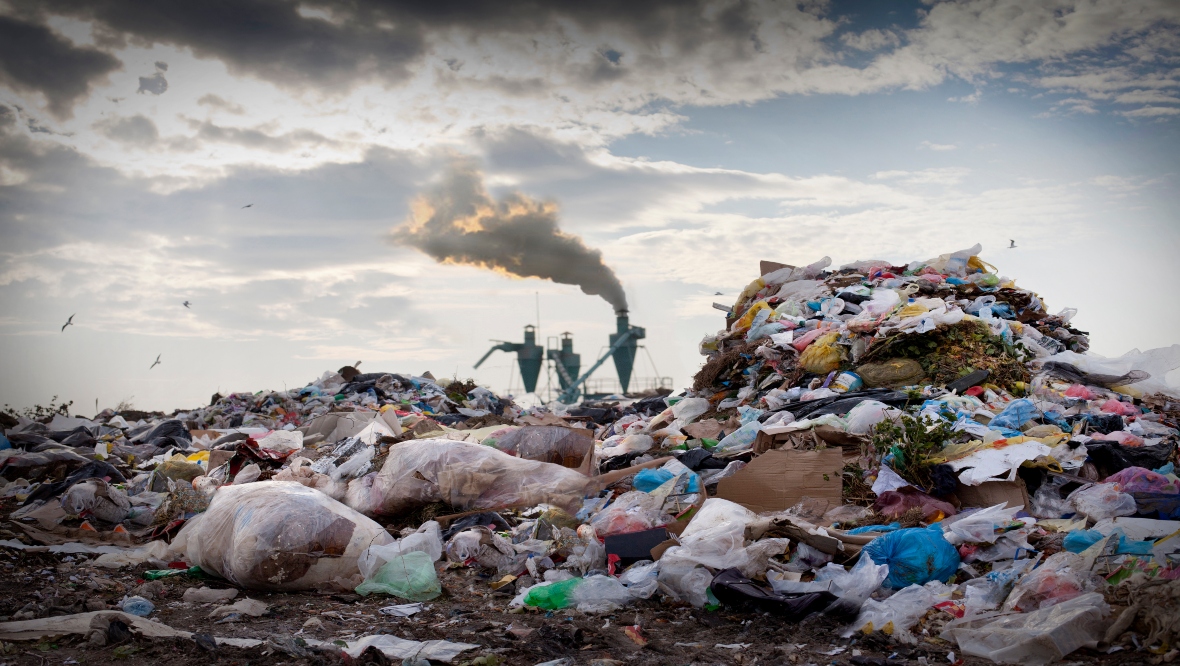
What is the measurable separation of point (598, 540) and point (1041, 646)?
239 centimetres

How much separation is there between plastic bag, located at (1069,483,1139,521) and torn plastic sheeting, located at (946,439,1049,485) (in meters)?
0.31

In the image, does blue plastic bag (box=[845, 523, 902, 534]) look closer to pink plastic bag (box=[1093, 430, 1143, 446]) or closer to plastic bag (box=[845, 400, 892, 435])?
plastic bag (box=[845, 400, 892, 435])

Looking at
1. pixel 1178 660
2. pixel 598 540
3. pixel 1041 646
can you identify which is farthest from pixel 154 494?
pixel 1178 660

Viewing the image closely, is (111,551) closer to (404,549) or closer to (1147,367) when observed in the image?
(404,549)

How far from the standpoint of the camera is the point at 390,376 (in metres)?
12.9

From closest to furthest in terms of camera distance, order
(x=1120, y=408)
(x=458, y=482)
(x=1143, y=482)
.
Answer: (x=1143, y=482) < (x=458, y=482) < (x=1120, y=408)

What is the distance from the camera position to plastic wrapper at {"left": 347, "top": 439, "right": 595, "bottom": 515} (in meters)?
5.43

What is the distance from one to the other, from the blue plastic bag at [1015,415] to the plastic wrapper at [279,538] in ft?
14.0

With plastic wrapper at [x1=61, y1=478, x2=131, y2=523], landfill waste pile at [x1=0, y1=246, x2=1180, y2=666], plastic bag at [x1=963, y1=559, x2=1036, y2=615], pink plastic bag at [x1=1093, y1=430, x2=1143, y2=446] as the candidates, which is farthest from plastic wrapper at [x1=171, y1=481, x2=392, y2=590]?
pink plastic bag at [x1=1093, y1=430, x2=1143, y2=446]

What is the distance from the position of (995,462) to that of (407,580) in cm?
347

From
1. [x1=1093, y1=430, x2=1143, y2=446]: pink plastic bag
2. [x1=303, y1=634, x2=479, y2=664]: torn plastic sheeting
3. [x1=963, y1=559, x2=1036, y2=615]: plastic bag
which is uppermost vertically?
[x1=1093, y1=430, x2=1143, y2=446]: pink plastic bag

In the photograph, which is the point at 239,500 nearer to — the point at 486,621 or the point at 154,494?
the point at 486,621

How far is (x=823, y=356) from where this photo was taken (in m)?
7.29

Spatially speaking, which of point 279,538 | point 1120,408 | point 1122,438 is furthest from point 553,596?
point 1120,408
